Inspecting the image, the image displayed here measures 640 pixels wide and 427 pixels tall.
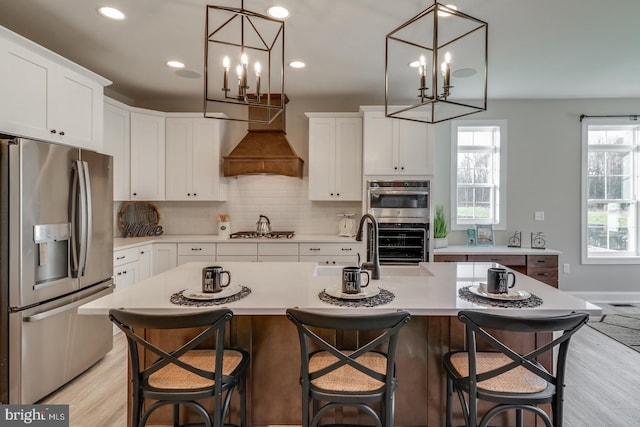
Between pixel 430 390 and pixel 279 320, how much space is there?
34.9 inches

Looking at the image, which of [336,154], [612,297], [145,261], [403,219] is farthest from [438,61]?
[612,297]

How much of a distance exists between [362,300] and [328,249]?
246cm

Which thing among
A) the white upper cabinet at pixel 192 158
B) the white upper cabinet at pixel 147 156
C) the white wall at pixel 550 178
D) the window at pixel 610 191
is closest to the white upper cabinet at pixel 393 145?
the white wall at pixel 550 178

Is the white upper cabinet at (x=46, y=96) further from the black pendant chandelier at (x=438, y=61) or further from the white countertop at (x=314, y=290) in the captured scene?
the black pendant chandelier at (x=438, y=61)

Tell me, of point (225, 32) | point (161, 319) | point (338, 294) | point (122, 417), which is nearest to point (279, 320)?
point (338, 294)

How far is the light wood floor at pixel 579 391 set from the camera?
2156 mm

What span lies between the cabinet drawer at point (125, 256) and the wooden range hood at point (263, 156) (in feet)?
4.46

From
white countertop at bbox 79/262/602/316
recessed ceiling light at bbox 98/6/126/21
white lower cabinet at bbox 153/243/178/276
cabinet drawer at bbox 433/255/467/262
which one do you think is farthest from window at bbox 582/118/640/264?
recessed ceiling light at bbox 98/6/126/21

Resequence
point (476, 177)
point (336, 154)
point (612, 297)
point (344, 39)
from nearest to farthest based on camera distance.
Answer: point (344, 39)
point (336, 154)
point (612, 297)
point (476, 177)

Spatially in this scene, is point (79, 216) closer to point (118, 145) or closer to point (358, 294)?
point (118, 145)

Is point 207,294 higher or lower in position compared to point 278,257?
higher

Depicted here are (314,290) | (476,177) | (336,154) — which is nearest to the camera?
(314,290)

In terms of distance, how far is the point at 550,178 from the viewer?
4.69 m

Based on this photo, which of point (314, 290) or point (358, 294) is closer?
point (358, 294)
